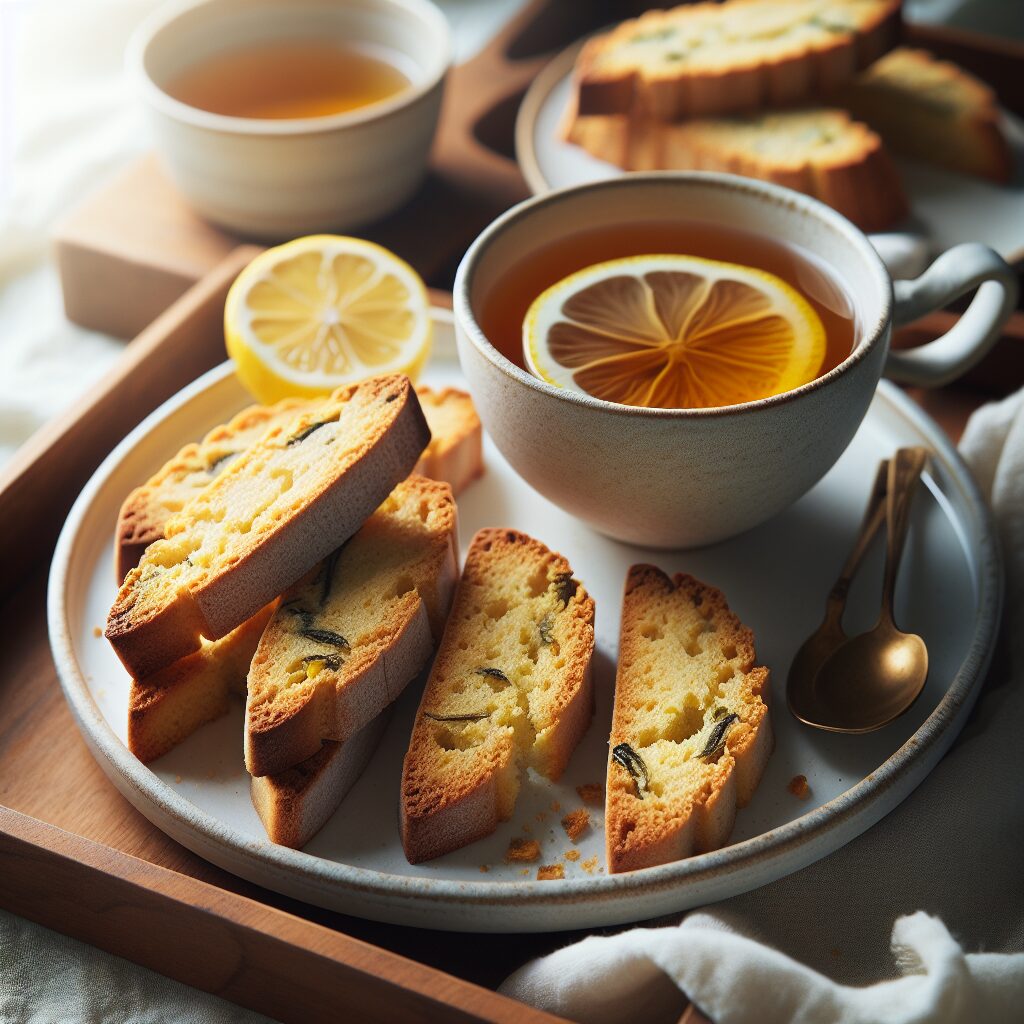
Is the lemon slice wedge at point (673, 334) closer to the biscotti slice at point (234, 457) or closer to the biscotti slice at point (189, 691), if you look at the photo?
the biscotti slice at point (234, 457)

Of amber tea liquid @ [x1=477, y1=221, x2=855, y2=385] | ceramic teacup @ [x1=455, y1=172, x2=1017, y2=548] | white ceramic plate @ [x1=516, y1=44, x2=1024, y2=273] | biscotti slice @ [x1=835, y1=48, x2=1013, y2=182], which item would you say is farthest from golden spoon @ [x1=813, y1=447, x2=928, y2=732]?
biscotti slice @ [x1=835, y1=48, x2=1013, y2=182]

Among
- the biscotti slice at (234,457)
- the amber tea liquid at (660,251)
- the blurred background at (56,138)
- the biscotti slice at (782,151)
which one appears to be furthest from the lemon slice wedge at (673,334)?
the blurred background at (56,138)

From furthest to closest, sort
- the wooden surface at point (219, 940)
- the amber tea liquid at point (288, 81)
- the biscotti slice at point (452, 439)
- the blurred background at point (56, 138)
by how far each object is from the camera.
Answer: the amber tea liquid at point (288, 81), the blurred background at point (56, 138), the biscotti slice at point (452, 439), the wooden surface at point (219, 940)

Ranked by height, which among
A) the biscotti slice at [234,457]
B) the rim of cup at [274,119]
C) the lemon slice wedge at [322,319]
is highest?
the rim of cup at [274,119]

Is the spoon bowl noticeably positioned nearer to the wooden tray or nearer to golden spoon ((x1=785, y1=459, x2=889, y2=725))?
golden spoon ((x1=785, y1=459, x2=889, y2=725))

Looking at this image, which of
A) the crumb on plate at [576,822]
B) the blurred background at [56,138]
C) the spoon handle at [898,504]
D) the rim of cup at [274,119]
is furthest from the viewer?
the blurred background at [56,138]

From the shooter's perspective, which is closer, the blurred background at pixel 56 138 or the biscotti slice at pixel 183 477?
the biscotti slice at pixel 183 477

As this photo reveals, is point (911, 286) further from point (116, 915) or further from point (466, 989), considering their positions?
point (116, 915)
